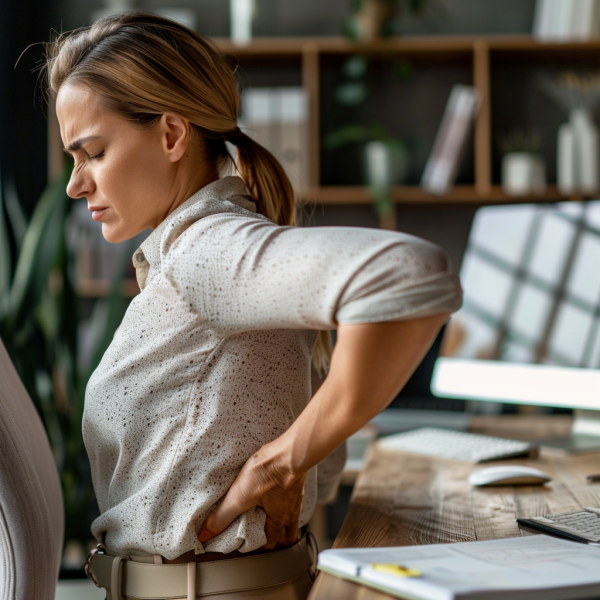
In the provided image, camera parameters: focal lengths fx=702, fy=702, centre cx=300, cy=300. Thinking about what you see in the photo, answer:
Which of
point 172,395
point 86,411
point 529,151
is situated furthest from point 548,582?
point 529,151

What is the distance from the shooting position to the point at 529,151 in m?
2.53

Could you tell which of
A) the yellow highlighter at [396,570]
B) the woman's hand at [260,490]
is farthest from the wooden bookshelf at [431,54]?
the yellow highlighter at [396,570]

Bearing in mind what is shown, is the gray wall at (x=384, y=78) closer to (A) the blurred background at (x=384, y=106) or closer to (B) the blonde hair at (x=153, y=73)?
(A) the blurred background at (x=384, y=106)

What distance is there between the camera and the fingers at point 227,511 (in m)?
0.69

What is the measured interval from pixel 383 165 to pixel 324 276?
6.57ft

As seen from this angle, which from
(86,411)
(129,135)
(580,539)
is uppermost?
(129,135)

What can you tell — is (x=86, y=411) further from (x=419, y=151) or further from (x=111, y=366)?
(x=419, y=151)

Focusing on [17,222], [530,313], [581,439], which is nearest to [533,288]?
[530,313]

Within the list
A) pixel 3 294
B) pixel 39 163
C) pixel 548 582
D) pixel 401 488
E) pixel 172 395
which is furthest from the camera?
pixel 39 163

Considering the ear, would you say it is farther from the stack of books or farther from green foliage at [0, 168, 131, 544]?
the stack of books

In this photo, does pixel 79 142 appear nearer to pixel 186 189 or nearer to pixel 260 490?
pixel 186 189

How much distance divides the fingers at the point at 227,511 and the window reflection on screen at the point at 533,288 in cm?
89

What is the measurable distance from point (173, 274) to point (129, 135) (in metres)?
0.18

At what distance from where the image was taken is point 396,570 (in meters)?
0.60
